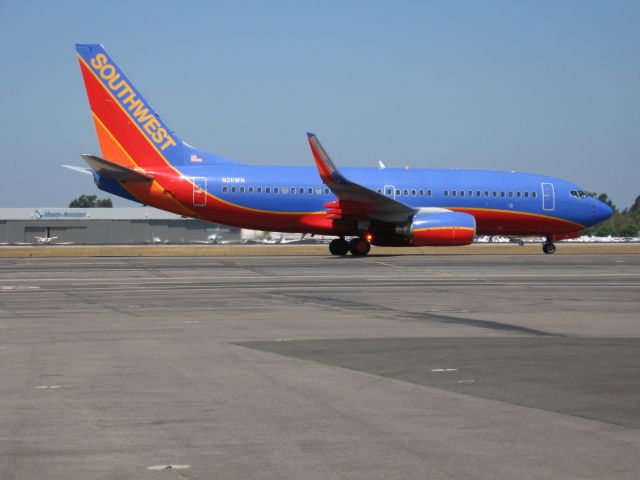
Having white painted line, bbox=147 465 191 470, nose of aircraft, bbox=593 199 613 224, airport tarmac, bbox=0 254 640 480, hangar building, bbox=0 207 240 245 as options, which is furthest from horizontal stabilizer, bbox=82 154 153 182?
hangar building, bbox=0 207 240 245

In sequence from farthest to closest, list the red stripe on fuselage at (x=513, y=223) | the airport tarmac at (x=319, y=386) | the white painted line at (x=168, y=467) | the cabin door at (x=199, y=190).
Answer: the red stripe on fuselage at (x=513, y=223) < the cabin door at (x=199, y=190) < the airport tarmac at (x=319, y=386) < the white painted line at (x=168, y=467)

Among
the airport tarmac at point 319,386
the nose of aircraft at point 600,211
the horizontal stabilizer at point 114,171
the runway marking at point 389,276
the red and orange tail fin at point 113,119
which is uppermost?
the red and orange tail fin at point 113,119

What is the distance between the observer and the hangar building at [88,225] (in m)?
98.3

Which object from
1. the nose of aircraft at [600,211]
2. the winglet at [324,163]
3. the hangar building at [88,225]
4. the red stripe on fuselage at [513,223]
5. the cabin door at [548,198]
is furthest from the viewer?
the hangar building at [88,225]

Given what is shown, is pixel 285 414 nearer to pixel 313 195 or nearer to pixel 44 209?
pixel 313 195

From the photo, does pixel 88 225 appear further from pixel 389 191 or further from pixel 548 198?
pixel 548 198

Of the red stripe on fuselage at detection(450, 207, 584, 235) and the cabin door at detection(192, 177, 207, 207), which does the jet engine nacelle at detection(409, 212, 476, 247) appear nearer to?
the red stripe on fuselage at detection(450, 207, 584, 235)

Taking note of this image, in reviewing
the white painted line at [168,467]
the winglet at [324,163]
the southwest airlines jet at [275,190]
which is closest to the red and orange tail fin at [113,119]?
the southwest airlines jet at [275,190]

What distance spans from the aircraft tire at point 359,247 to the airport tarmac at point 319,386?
18214 millimetres

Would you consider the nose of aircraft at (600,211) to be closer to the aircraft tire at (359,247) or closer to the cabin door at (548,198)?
the cabin door at (548,198)

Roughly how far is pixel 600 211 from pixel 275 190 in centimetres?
1571

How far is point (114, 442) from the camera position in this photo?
7.39 metres

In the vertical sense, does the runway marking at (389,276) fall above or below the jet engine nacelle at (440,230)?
below

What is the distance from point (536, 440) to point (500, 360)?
4365 mm
